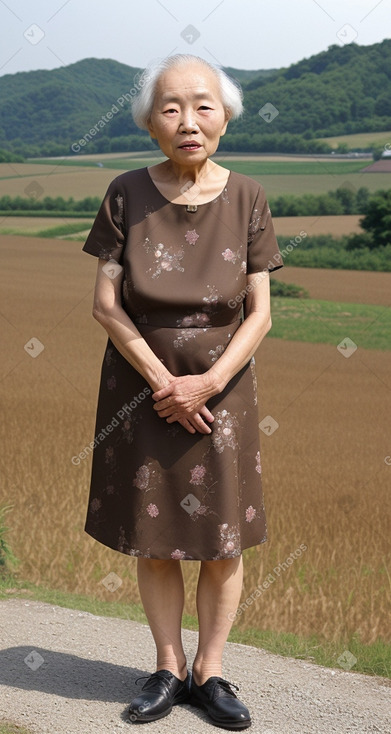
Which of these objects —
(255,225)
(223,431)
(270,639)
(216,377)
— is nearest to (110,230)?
(255,225)

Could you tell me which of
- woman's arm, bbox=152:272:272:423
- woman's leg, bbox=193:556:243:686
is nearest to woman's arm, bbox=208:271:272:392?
woman's arm, bbox=152:272:272:423

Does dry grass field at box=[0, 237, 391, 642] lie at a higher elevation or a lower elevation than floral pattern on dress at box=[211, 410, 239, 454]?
lower

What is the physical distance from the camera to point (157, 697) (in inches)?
121

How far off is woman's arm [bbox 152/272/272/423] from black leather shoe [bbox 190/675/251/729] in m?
0.87

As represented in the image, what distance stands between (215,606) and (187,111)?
148 centimetres

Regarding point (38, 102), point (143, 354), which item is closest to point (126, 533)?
point (143, 354)

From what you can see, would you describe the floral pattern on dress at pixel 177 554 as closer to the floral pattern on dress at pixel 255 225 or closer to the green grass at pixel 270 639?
the floral pattern on dress at pixel 255 225

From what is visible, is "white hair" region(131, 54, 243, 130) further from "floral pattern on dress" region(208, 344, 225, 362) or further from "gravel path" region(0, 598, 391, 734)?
"gravel path" region(0, 598, 391, 734)

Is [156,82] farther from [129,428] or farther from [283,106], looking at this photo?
[283,106]

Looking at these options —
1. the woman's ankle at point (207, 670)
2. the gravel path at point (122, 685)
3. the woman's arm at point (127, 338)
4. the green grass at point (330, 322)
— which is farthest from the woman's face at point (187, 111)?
the green grass at point (330, 322)

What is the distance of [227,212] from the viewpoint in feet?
9.80

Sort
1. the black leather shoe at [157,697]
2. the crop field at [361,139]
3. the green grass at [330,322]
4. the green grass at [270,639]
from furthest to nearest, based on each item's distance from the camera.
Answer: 1. the crop field at [361,139]
2. the green grass at [330,322]
3. the green grass at [270,639]
4. the black leather shoe at [157,697]

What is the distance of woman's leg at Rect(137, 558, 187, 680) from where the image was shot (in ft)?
10.1

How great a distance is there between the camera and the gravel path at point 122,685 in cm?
314
